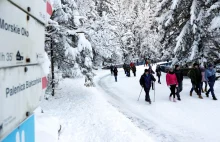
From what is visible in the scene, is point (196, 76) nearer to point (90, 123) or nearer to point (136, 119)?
point (136, 119)

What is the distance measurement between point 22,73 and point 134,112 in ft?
36.4

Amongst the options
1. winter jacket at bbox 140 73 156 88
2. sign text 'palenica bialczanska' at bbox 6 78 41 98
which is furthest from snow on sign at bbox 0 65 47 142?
winter jacket at bbox 140 73 156 88

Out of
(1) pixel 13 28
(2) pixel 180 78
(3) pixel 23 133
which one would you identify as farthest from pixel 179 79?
(1) pixel 13 28

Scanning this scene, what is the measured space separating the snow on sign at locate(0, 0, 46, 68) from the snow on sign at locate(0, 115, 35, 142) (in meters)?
0.42

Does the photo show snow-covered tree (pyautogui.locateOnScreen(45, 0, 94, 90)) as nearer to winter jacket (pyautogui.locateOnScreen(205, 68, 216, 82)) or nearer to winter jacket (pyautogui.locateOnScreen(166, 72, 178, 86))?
winter jacket (pyautogui.locateOnScreen(166, 72, 178, 86))

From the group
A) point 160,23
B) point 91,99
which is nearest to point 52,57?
point 91,99

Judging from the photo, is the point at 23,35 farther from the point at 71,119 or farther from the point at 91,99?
the point at 91,99

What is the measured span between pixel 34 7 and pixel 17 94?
77cm

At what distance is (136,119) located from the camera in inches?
442

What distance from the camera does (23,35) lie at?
1888 mm

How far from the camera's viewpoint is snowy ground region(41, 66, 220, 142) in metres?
8.49

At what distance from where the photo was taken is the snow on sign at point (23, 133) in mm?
1699

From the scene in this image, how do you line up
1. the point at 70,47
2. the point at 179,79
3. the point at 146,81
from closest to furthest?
the point at 70,47 → the point at 146,81 → the point at 179,79

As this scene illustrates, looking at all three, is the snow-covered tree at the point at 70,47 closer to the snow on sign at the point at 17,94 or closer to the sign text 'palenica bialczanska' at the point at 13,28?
the snow on sign at the point at 17,94
